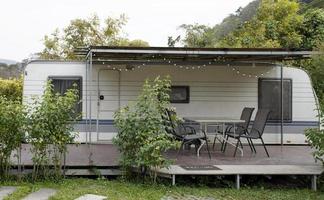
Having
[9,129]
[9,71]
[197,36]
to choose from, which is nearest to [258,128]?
[9,129]

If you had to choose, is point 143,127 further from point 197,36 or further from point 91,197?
point 197,36

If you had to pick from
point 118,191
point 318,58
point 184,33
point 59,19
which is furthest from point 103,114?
point 184,33

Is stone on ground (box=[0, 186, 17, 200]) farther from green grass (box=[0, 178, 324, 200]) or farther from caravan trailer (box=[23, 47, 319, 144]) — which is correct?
caravan trailer (box=[23, 47, 319, 144])

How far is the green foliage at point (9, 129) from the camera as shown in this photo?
6.25 m

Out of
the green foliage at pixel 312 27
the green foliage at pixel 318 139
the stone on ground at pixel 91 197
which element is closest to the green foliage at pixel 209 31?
the green foliage at pixel 312 27

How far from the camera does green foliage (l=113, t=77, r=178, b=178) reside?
6.18m

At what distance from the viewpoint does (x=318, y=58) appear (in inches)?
454

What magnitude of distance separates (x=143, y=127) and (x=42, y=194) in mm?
1772

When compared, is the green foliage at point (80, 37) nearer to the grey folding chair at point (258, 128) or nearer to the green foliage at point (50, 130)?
the grey folding chair at point (258, 128)

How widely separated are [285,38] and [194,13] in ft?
33.6

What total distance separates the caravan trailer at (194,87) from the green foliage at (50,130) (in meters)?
3.05

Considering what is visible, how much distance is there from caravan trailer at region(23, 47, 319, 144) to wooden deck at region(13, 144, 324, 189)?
138 cm

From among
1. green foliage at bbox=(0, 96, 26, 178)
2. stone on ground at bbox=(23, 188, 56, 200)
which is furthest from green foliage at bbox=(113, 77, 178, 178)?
green foliage at bbox=(0, 96, 26, 178)

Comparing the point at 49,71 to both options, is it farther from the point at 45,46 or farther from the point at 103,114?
the point at 45,46
